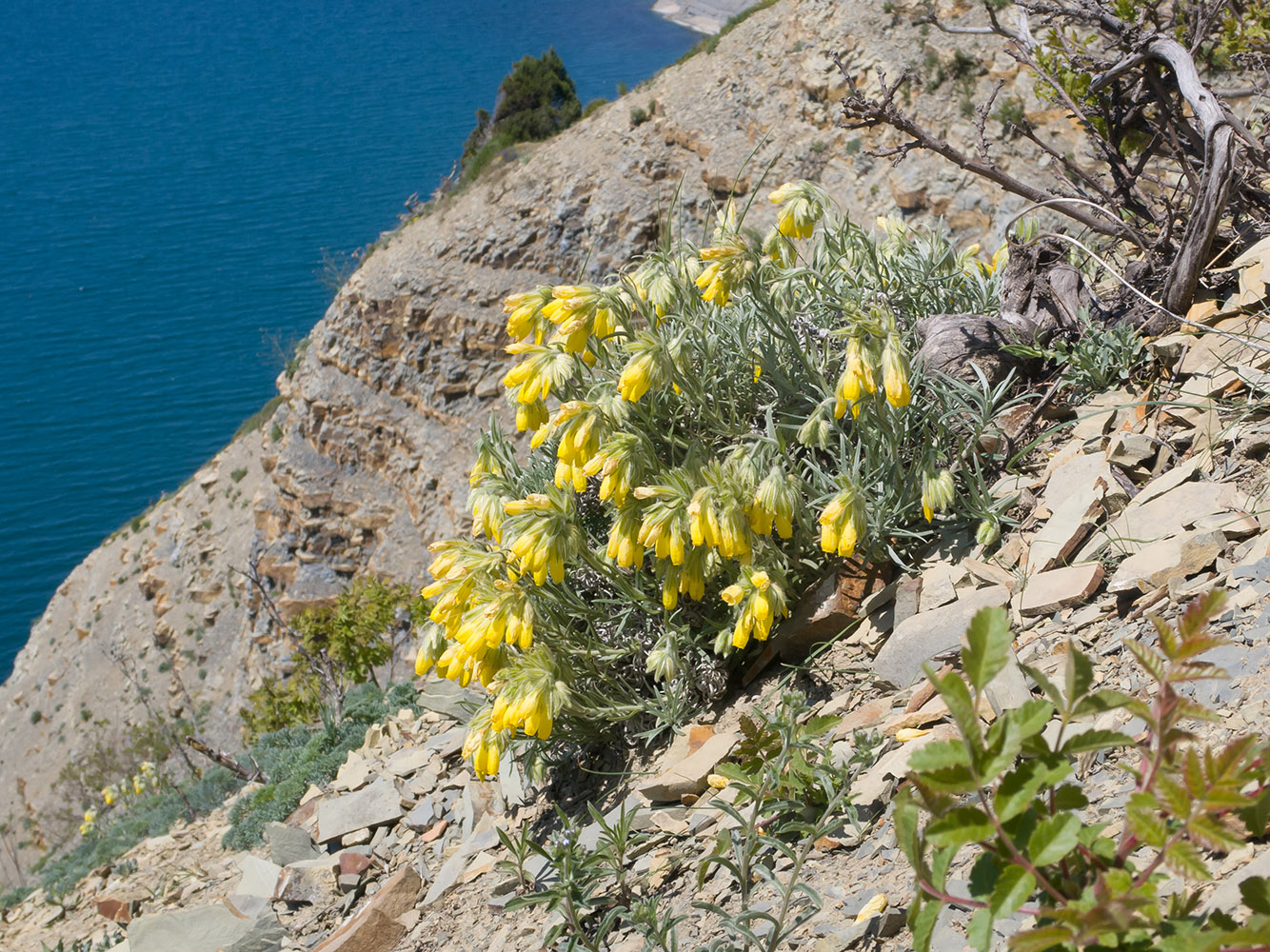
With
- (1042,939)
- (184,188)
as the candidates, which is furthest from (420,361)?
(184,188)

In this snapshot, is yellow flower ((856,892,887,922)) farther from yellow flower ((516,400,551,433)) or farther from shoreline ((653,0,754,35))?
shoreline ((653,0,754,35))

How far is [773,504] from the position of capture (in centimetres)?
263

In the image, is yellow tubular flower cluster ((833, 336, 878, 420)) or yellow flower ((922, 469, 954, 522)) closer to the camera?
yellow tubular flower cluster ((833, 336, 878, 420))

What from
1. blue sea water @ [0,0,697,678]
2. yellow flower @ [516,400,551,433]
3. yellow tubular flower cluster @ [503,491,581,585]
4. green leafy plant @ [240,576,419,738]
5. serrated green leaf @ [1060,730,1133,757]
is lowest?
green leafy plant @ [240,576,419,738]

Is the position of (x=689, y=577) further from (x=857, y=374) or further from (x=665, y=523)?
(x=857, y=374)

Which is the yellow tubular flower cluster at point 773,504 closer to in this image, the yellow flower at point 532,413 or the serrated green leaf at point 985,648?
the yellow flower at point 532,413

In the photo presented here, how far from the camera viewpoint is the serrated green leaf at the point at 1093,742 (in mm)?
1112

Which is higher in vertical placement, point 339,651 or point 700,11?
point 700,11

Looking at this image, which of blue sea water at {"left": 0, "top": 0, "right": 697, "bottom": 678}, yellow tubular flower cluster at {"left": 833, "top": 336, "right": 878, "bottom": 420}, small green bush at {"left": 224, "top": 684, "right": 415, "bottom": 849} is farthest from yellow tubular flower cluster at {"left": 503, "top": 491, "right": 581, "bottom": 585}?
blue sea water at {"left": 0, "top": 0, "right": 697, "bottom": 678}

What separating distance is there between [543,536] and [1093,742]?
183cm

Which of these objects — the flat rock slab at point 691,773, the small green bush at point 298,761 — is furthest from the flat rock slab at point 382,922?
the small green bush at point 298,761

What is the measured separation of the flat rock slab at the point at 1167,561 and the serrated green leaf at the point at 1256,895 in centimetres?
127

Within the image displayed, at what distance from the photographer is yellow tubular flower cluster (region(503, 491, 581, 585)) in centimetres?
274

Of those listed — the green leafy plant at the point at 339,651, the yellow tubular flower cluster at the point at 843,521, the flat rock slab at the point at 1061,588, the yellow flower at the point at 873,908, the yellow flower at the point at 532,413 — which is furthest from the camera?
the green leafy plant at the point at 339,651
